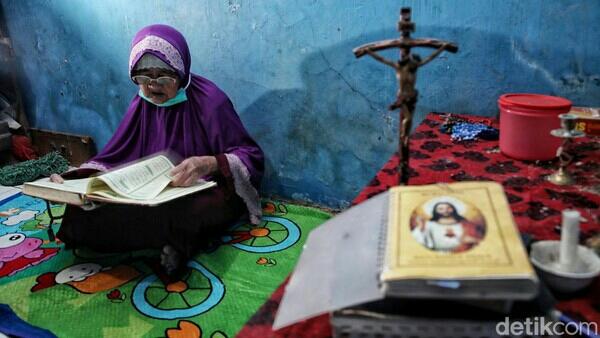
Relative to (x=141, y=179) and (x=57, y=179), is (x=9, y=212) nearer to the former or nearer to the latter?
(x=57, y=179)

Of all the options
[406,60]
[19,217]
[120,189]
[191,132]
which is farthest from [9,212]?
[406,60]

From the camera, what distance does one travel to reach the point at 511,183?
3.52 feet

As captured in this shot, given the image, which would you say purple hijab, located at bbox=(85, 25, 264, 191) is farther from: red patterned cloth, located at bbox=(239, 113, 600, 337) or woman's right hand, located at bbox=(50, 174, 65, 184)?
red patterned cloth, located at bbox=(239, 113, 600, 337)

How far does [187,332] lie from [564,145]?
1268 millimetres

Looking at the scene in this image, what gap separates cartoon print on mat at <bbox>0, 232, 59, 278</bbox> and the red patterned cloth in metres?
1.66

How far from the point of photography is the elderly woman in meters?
1.86

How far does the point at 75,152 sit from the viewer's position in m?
3.28

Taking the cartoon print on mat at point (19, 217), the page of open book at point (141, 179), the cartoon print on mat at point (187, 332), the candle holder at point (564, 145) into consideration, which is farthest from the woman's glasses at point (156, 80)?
the candle holder at point (564, 145)

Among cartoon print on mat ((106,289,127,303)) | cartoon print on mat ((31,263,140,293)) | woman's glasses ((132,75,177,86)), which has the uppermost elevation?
woman's glasses ((132,75,177,86))

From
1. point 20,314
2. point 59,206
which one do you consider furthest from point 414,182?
point 59,206

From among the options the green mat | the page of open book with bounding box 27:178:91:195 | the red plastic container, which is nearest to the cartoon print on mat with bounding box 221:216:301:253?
the green mat

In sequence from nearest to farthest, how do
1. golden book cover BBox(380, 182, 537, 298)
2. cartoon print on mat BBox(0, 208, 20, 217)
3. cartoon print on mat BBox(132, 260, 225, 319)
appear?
golden book cover BBox(380, 182, 537, 298) < cartoon print on mat BBox(132, 260, 225, 319) < cartoon print on mat BBox(0, 208, 20, 217)

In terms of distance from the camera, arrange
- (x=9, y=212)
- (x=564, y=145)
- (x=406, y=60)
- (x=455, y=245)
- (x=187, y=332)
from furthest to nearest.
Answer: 1. (x=9, y=212)
2. (x=187, y=332)
3. (x=564, y=145)
4. (x=406, y=60)
5. (x=455, y=245)

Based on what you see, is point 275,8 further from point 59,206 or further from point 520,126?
point 59,206
